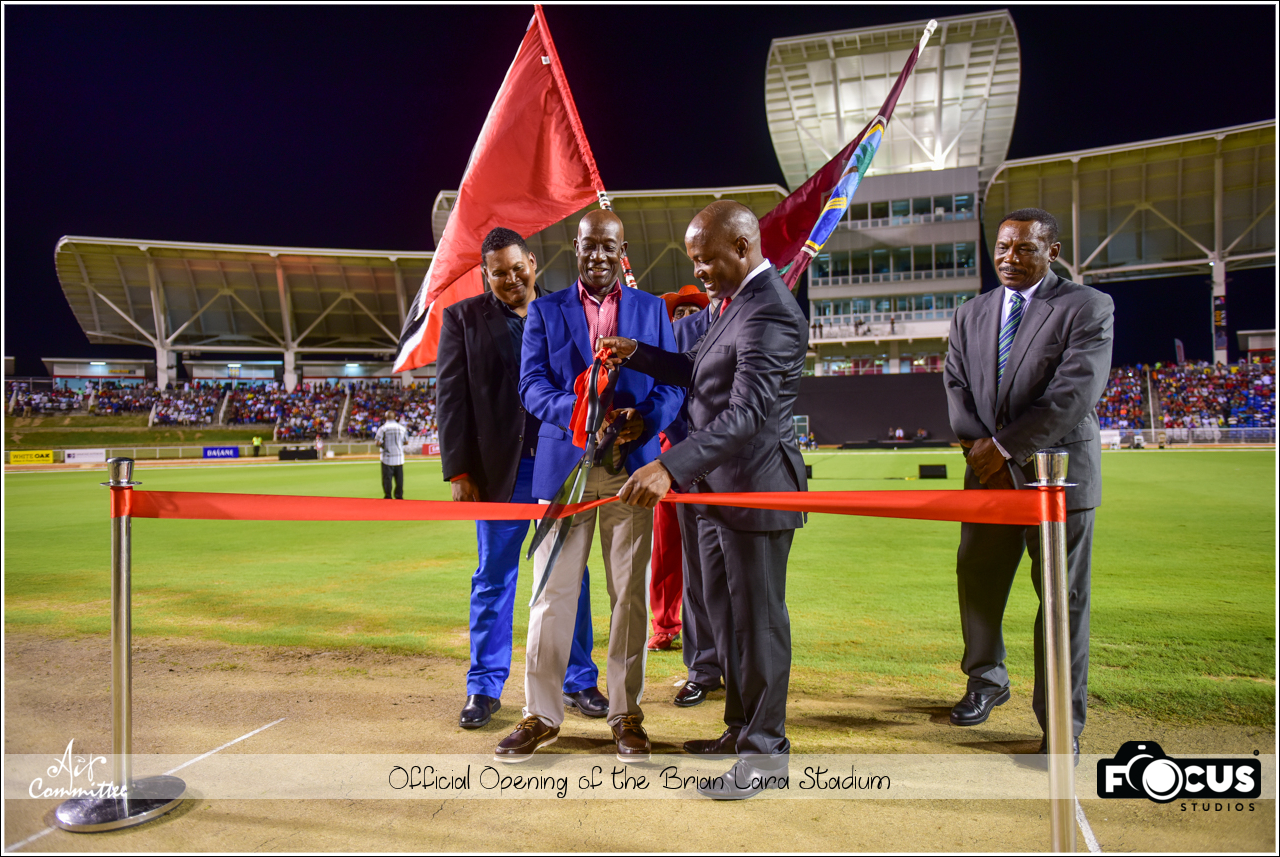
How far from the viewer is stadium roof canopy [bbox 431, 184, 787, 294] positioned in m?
42.7

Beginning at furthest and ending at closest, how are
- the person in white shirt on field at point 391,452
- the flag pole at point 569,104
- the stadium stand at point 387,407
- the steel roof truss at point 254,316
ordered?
the steel roof truss at point 254,316 < the stadium stand at point 387,407 < the person in white shirt on field at point 391,452 < the flag pole at point 569,104

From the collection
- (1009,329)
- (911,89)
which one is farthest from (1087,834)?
(911,89)

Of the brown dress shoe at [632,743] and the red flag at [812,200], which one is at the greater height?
the red flag at [812,200]

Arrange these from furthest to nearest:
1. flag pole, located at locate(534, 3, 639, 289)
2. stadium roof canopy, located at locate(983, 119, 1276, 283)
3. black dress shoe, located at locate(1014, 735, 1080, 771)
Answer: stadium roof canopy, located at locate(983, 119, 1276, 283) → flag pole, located at locate(534, 3, 639, 289) → black dress shoe, located at locate(1014, 735, 1080, 771)

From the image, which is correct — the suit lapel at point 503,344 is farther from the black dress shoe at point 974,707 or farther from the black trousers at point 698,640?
the black dress shoe at point 974,707

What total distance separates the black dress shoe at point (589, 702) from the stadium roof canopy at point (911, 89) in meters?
48.7

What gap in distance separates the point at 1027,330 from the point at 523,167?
3655 mm

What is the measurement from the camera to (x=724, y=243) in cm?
293

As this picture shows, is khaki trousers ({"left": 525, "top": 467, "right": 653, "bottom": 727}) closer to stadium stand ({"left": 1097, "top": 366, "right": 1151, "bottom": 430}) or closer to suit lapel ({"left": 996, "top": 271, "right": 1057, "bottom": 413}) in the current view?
suit lapel ({"left": 996, "top": 271, "right": 1057, "bottom": 413})

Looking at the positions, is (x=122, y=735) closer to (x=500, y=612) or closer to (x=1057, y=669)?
(x=500, y=612)

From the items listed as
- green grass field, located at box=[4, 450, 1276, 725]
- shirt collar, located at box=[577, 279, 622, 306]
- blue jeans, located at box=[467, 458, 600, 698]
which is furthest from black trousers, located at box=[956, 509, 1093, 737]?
shirt collar, located at box=[577, 279, 622, 306]

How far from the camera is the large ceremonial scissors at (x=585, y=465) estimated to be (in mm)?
2918

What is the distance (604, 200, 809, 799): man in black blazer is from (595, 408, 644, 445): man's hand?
21cm

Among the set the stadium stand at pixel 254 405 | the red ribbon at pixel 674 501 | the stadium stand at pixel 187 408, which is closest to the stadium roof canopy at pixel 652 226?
the stadium stand at pixel 254 405
